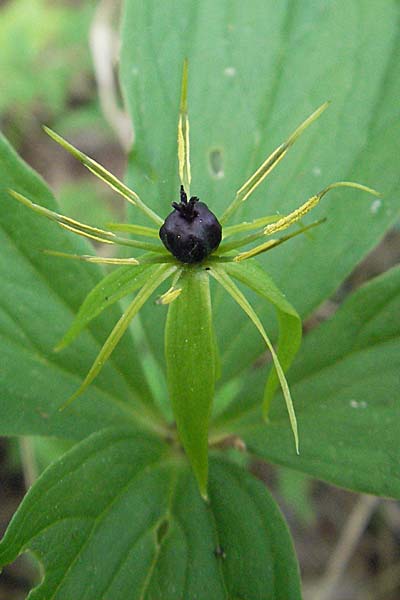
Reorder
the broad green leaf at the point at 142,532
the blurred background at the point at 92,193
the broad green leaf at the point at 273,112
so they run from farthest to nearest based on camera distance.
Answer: the blurred background at the point at 92,193 < the broad green leaf at the point at 273,112 < the broad green leaf at the point at 142,532

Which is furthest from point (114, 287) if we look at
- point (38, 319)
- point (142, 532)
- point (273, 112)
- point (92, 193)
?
point (92, 193)

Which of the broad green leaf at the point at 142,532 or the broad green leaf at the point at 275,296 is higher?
the broad green leaf at the point at 275,296

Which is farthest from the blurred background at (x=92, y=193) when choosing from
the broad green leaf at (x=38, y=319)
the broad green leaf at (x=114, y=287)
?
the broad green leaf at (x=114, y=287)

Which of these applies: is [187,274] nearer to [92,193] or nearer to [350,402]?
[350,402]

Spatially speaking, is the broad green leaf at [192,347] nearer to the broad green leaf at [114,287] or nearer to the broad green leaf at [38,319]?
the broad green leaf at [114,287]

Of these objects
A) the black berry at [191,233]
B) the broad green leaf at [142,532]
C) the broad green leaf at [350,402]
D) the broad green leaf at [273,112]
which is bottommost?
the broad green leaf at [142,532]

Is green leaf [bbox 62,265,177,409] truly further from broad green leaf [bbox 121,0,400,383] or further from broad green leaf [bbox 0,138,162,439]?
broad green leaf [bbox 121,0,400,383]

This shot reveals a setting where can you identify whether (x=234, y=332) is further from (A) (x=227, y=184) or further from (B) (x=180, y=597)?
(B) (x=180, y=597)
